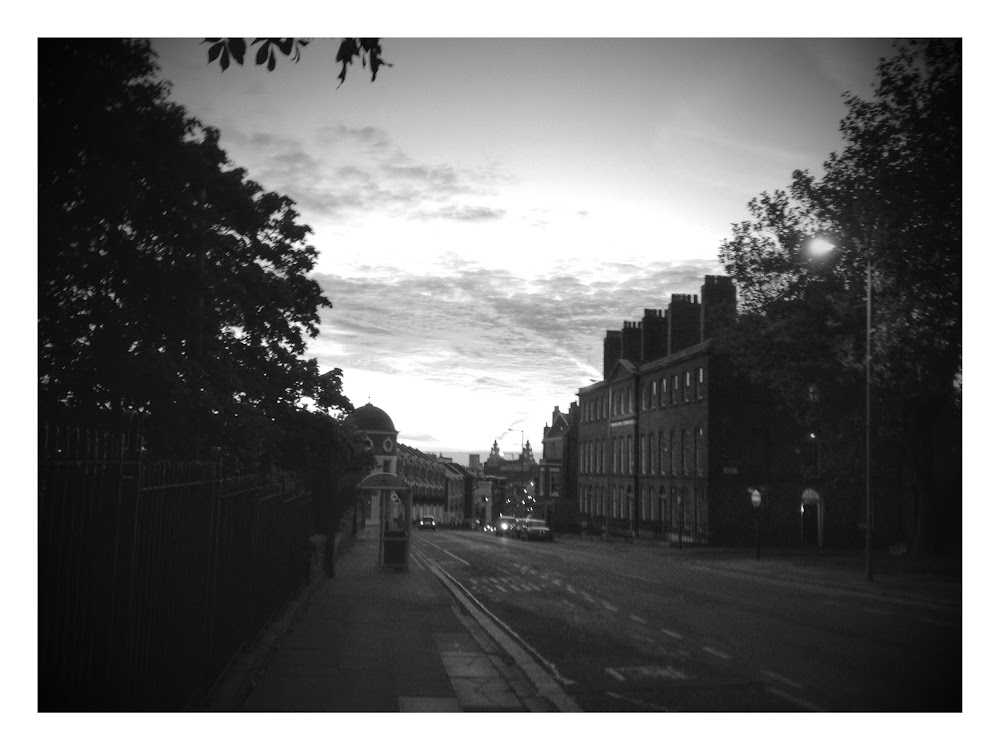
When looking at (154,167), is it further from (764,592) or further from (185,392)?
(764,592)

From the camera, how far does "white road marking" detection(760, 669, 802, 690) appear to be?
9898 mm

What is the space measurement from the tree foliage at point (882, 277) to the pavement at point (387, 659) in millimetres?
7560

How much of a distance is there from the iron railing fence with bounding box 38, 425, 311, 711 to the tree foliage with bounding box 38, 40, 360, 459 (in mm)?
5124

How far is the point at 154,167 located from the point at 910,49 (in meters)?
12.5

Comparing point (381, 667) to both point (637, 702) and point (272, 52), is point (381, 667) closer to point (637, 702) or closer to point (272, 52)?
point (637, 702)

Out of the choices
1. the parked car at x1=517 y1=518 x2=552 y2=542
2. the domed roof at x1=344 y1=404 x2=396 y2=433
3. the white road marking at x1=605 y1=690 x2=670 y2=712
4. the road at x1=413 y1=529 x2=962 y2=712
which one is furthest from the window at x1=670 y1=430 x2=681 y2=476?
the domed roof at x1=344 y1=404 x2=396 y2=433

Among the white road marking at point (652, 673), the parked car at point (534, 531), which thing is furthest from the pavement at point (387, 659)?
the parked car at point (534, 531)

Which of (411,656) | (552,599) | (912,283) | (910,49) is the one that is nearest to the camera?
(411,656)

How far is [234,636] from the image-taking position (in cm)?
1020

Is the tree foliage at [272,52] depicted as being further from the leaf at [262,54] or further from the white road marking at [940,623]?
the white road marking at [940,623]

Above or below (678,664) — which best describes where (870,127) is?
above

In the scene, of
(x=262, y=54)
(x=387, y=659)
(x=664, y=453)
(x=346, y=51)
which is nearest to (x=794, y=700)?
(x=387, y=659)

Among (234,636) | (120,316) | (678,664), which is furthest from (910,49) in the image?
(120,316)

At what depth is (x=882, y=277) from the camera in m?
26.3
